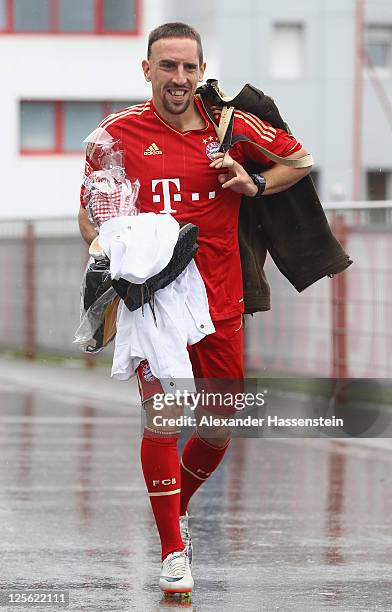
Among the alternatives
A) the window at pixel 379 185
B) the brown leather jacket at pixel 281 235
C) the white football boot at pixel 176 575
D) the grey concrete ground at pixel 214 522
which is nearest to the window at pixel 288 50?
the window at pixel 379 185

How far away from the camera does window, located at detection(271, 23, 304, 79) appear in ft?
160

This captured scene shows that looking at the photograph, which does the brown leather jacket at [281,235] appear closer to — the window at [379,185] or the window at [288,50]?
the window at [288,50]

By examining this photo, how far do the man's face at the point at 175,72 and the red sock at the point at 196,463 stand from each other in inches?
52.9

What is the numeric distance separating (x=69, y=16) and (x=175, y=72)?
40.0 m

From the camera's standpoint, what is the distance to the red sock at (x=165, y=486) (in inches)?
246

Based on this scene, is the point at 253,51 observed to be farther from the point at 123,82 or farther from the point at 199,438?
the point at 199,438

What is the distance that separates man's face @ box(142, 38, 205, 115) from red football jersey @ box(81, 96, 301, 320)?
11 cm

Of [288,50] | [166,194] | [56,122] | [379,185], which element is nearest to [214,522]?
[166,194]

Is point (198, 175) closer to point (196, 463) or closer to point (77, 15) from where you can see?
point (196, 463)

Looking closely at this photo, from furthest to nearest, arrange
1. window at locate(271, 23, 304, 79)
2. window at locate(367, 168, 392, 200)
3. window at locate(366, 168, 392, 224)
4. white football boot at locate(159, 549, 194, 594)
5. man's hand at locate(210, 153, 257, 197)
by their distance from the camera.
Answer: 1. window at locate(367, 168, 392, 200)
2. window at locate(366, 168, 392, 224)
3. window at locate(271, 23, 304, 79)
4. man's hand at locate(210, 153, 257, 197)
5. white football boot at locate(159, 549, 194, 594)

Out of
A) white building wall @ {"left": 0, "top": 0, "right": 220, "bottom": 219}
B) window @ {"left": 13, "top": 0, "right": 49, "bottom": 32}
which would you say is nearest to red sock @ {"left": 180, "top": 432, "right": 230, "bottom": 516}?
white building wall @ {"left": 0, "top": 0, "right": 220, "bottom": 219}

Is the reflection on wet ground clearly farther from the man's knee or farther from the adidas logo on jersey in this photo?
the adidas logo on jersey

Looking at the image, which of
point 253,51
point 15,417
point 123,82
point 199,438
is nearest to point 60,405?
point 15,417

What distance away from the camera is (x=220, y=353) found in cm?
655
